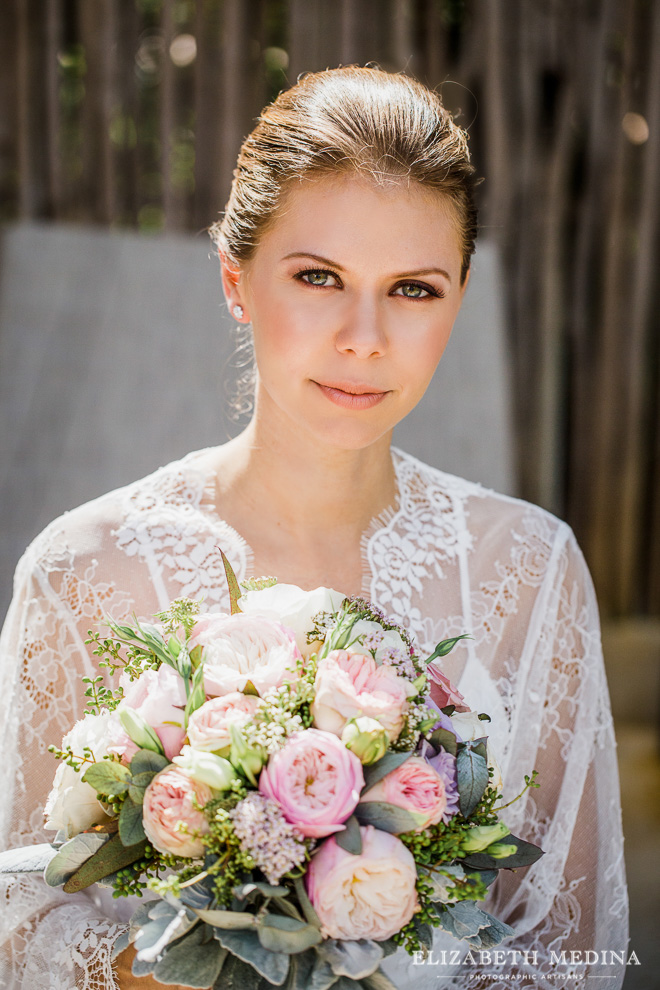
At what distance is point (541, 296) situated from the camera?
3697mm

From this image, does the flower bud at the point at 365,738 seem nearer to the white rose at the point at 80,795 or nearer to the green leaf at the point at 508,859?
the green leaf at the point at 508,859

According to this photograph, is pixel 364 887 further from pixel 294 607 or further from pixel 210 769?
pixel 294 607

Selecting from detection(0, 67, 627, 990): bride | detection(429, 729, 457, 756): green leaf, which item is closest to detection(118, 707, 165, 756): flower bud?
detection(429, 729, 457, 756): green leaf

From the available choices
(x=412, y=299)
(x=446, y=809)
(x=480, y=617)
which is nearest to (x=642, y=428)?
(x=480, y=617)

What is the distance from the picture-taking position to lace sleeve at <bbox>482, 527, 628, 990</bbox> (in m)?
1.72

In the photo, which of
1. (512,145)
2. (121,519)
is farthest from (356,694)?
(512,145)

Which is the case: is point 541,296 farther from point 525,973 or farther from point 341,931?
point 341,931

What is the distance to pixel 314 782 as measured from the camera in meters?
1.01

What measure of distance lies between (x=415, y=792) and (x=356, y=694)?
0.44ft

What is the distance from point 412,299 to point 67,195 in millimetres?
2354

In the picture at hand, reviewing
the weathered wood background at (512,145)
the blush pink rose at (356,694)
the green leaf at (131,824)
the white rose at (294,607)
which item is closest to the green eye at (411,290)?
the white rose at (294,607)

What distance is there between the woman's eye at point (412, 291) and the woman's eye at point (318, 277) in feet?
0.38

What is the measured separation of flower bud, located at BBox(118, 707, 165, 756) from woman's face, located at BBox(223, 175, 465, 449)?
2.25 feet

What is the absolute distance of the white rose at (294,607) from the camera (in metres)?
1.19
